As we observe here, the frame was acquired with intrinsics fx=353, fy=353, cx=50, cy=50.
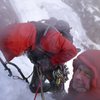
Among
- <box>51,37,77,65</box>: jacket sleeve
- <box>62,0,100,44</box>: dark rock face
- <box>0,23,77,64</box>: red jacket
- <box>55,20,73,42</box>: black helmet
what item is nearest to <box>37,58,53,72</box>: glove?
<box>51,37,77,65</box>: jacket sleeve

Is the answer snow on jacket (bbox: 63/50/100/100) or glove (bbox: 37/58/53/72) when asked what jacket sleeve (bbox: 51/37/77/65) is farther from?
snow on jacket (bbox: 63/50/100/100)

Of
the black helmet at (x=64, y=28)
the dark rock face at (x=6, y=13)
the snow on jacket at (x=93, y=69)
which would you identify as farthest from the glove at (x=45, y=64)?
the dark rock face at (x=6, y=13)

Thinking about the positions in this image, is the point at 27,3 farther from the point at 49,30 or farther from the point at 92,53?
the point at 92,53

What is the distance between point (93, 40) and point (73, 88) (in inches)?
740

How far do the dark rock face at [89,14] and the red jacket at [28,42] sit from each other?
17709 millimetres

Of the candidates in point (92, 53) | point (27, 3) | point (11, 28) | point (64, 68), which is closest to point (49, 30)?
Result: point (11, 28)

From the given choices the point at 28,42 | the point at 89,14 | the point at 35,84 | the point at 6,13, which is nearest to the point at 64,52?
the point at 28,42

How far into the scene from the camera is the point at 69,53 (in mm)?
6383

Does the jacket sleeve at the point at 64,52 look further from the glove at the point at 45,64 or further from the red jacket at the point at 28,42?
the glove at the point at 45,64

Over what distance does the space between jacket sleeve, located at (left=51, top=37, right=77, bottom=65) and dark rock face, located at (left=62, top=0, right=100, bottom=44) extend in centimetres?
1747

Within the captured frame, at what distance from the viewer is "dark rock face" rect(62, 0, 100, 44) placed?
2419cm

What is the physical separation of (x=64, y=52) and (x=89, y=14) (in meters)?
19.1

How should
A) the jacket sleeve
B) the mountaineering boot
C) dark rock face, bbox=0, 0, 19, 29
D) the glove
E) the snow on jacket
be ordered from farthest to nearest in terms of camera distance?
dark rock face, bbox=0, 0, 19, 29 → the mountaineering boot → the glove → the jacket sleeve → the snow on jacket

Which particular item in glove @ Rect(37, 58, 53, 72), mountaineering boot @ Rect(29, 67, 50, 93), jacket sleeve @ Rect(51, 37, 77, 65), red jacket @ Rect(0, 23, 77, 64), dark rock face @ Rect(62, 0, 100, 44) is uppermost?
red jacket @ Rect(0, 23, 77, 64)
